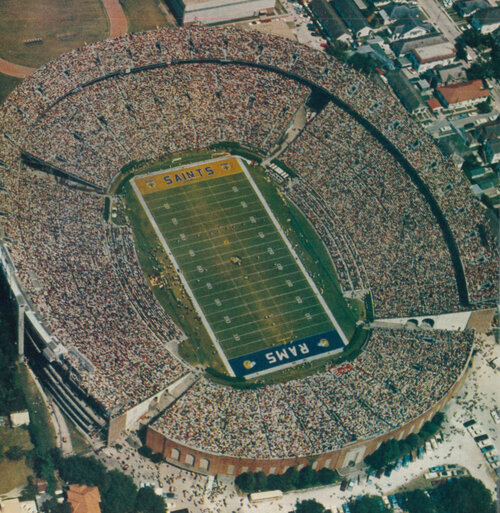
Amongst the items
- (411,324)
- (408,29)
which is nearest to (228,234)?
(411,324)

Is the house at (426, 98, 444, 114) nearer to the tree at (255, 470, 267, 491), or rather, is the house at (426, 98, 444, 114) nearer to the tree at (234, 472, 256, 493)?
the tree at (255, 470, 267, 491)

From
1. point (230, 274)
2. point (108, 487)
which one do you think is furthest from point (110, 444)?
point (230, 274)

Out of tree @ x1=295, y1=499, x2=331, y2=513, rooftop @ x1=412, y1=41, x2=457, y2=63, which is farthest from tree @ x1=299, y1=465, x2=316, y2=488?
rooftop @ x1=412, y1=41, x2=457, y2=63

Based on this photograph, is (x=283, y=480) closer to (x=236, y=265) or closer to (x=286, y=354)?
(x=286, y=354)

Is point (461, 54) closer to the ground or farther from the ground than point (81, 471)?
farther from the ground

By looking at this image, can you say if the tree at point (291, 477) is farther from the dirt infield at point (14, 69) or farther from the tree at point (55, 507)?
the dirt infield at point (14, 69)

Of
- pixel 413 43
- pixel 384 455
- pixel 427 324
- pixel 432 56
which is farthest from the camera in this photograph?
pixel 413 43

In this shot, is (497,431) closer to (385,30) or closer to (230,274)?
(230,274)
